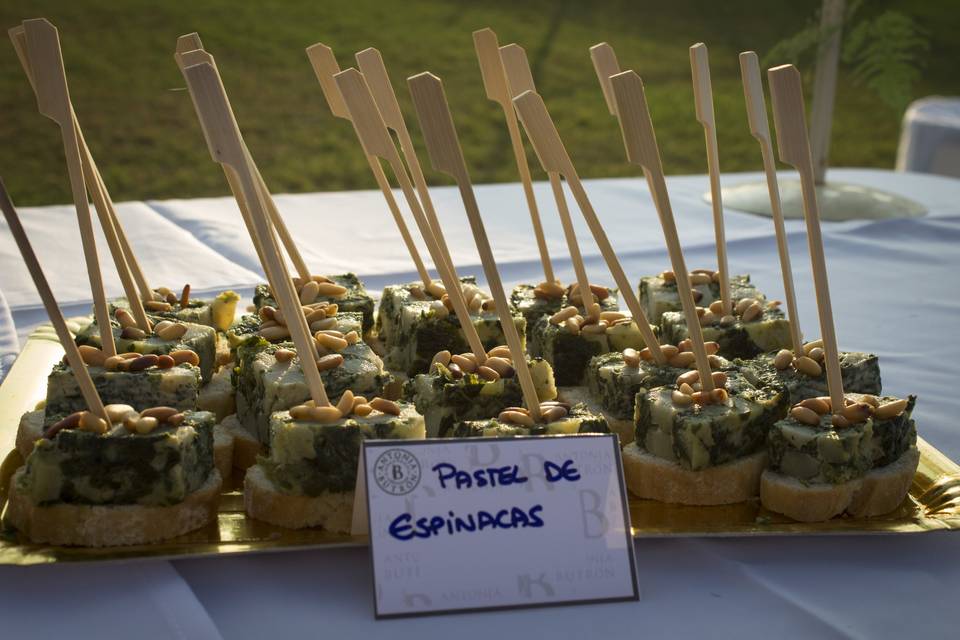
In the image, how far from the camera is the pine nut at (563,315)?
2262 mm

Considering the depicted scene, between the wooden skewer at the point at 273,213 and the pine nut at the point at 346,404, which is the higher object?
the wooden skewer at the point at 273,213

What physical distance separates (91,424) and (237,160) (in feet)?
1.47

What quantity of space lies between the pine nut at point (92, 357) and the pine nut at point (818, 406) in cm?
119

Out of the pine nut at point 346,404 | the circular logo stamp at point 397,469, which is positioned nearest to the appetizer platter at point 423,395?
the pine nut at point 346,404

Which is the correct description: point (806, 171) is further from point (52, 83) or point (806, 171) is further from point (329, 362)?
point (52, 83)

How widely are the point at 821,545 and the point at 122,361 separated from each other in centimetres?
119

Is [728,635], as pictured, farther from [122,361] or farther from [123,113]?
[123,113]

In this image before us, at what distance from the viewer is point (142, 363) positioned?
1903mm

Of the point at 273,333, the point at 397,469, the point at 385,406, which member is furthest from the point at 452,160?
the point at 273,333

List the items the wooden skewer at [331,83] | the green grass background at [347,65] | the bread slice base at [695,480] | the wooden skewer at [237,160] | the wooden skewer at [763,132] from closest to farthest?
the wooden skewer at [237,160] → the bread slice base at [695,480] → the wooden skewer at [763,132] → the wooden skewer at [331,83] → the green grass background at [347,65]

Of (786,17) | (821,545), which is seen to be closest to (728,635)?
(821,545)

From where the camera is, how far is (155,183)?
745 cm

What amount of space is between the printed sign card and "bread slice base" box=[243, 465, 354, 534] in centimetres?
19

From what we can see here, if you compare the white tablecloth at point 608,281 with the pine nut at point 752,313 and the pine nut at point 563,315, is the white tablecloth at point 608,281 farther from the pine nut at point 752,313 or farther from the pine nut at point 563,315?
the pine nut at point 563,315
